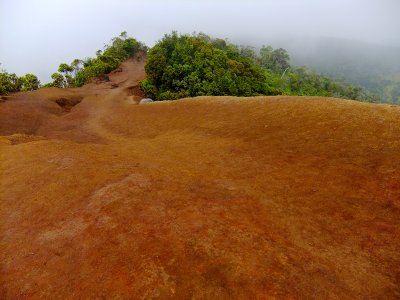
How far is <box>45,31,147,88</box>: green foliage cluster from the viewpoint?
4897 cm

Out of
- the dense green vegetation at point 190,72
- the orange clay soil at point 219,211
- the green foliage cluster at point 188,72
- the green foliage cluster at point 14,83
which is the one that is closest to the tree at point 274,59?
the dense green vegetation at point 190,72

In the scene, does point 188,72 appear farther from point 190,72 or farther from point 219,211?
point 219,211

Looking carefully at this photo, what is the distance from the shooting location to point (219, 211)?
10.3 m

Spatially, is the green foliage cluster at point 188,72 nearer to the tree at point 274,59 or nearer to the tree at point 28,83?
the tree at point 28,83

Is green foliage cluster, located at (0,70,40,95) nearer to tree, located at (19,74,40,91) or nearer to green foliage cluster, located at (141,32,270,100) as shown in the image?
tree, located at (19,74,40,91)

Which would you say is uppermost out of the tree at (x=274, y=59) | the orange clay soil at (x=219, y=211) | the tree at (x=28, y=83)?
the orange clay soil at (x=219, y=211)

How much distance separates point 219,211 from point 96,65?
48.6 m

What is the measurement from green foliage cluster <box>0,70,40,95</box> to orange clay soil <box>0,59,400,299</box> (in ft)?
63.5

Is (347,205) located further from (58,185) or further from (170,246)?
(58,185)

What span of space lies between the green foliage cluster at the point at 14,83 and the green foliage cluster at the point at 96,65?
498cm

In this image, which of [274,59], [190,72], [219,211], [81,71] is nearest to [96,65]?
[81,71]

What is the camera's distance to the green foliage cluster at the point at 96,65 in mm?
48966

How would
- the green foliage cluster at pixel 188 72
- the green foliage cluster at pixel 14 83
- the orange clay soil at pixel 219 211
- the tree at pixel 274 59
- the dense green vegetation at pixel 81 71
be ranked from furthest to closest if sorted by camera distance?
the tree at pixel 274 59
the dense green vegetation at pixel 81 71
the green foliage cluster at pixel 14 83
the green foliage cluster at pixel 188 72
the orange clay soil at pixel 219 211

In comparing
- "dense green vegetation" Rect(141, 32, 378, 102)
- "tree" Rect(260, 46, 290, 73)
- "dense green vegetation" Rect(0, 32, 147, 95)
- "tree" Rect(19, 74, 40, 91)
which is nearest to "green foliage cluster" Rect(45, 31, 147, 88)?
"dense green vegetation" Rect(0, 32, 147, 95)
